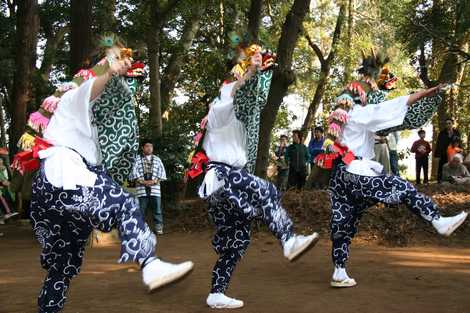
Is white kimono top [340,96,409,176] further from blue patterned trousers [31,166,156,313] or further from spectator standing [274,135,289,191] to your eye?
spectator standing [274,135,289,191]

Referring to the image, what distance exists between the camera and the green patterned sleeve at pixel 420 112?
5.20 meters

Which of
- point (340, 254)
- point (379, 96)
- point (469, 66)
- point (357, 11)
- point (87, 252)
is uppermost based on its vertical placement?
point (357, 11)

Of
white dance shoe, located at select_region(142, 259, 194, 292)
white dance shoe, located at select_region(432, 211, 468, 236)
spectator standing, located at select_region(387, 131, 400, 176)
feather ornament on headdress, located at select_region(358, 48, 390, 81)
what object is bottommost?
white dance shoe, located at select_region(142, 259, 194, 292)

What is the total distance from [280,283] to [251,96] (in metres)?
2.45

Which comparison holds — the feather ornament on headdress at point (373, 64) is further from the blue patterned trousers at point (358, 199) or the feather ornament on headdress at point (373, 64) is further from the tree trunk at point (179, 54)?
the tree trunk at point (179, 54)

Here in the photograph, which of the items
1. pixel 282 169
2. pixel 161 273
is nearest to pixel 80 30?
pixel 282 169

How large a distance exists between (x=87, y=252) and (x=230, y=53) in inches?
208

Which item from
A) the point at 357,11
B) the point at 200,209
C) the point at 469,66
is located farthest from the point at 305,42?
the point at 200,209

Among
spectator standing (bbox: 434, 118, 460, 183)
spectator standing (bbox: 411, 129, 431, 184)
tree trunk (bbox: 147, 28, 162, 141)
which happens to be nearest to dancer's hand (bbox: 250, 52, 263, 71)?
tree trunk (bbox: 147, 28, 162, 141)

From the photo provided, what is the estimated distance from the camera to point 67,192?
3.58 m

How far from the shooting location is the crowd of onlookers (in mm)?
11750

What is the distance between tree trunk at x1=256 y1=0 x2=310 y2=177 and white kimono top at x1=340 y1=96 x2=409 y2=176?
6.32 m

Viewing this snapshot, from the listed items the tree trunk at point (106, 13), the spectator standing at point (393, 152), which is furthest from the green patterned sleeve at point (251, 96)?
the tree trunk at point (106, 13)

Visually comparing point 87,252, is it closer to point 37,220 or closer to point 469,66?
point 37,220
